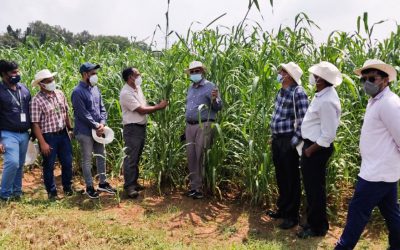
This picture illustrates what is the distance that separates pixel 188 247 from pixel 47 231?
4.21 ft

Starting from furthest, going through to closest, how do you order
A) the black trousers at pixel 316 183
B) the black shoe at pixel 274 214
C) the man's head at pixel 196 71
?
the man's head at pixel 196 71
the black shoe at pixel 274 214
the black trousers at pixel 316 183

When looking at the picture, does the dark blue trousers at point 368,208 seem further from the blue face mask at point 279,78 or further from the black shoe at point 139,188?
the black shoe at point 139,188

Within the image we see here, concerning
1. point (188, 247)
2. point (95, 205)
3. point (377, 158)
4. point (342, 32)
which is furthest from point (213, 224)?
point (342, 32)

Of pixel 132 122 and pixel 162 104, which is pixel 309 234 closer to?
pixel 162 104

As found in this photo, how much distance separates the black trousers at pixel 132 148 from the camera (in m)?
4.60

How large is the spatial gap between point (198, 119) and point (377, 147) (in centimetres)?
194

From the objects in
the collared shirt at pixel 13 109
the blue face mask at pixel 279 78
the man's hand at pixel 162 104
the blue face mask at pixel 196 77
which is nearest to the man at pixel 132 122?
the man's hand at pixel 162 104

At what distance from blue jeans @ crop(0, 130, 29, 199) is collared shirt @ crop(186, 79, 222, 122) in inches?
73.0

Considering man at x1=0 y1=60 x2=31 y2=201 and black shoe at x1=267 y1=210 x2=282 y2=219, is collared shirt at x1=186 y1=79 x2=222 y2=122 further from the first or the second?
man at x1=0 y1=60 x2=31 y2=201

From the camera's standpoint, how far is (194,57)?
4.85m

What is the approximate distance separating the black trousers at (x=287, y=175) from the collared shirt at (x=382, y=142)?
884 millimetres

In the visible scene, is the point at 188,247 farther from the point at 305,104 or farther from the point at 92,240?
the point at 305,104

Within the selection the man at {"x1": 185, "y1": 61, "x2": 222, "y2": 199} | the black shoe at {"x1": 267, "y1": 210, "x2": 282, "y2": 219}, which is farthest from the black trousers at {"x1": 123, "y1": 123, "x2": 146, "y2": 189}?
the black shoe at {"x1": 267, "y1": 210, "x2": 282, "y2": 219}

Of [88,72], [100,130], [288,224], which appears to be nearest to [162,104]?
[100,130]
